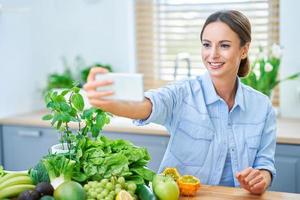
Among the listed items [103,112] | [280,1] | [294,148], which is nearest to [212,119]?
[103,112]

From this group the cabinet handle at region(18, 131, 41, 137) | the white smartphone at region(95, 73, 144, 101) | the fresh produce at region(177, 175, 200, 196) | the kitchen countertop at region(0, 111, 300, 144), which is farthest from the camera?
the cabinet handle at region(18, 131, 41, 137)

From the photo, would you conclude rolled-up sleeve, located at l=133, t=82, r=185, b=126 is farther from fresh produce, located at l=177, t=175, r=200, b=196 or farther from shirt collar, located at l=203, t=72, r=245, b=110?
fresh produce, located at l=177, t=175, r=200, b=196

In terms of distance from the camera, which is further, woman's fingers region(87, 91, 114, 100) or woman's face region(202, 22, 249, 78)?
woman's face region(202, 22, 249, 78)

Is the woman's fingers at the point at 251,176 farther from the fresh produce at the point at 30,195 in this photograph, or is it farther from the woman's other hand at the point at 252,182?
the fresh produce at the point at 30,195

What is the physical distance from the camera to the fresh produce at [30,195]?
146 cm

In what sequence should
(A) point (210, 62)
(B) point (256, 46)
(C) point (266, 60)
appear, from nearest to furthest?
(A) point (210, 62)
(C) point (266, 60)
(B) point (256, 46)

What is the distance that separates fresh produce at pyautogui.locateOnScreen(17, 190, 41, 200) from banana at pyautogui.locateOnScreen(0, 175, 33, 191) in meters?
0.10

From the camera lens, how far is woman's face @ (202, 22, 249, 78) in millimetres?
1983

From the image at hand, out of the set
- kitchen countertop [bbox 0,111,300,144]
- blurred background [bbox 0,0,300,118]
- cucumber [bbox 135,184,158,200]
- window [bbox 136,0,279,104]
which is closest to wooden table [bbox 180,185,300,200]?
cucumber [bbox 135,184,158,200]

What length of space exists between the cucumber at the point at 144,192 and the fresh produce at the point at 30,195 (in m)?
0.29

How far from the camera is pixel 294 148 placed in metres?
2.67

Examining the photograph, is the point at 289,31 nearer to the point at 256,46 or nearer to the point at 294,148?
the point at 256,46

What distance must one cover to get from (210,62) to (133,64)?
1.69 metres

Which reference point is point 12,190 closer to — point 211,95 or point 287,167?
point 211,95
